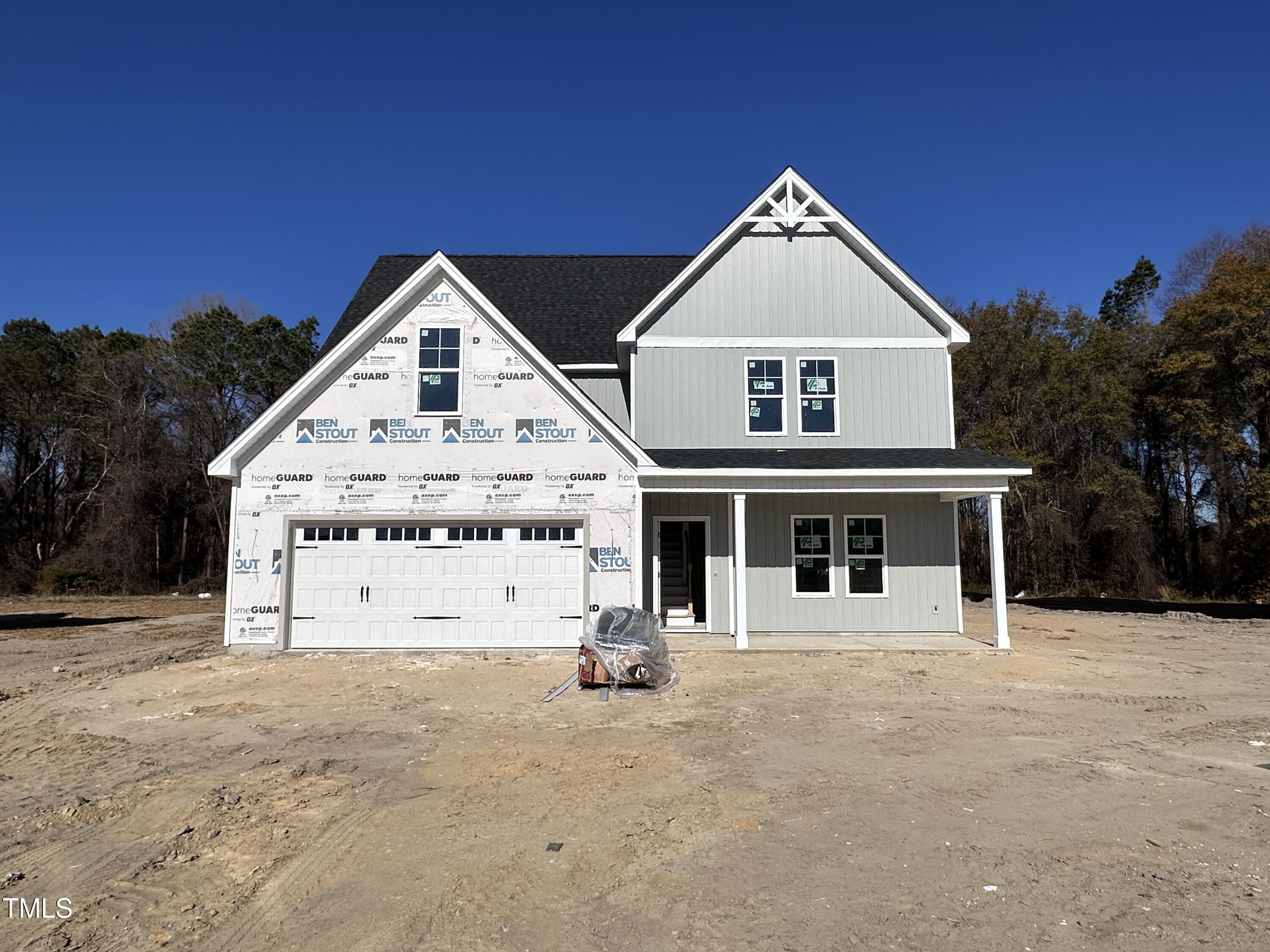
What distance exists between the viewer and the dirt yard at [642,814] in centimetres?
388

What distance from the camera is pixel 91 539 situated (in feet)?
101

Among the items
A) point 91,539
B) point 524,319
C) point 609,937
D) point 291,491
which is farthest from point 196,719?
point 91,539

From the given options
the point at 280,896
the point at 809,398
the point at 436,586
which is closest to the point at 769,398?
the point at 809,398

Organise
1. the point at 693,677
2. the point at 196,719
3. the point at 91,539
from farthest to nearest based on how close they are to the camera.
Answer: the point at 91,539 → the point at 693,677 → the point at 196,719

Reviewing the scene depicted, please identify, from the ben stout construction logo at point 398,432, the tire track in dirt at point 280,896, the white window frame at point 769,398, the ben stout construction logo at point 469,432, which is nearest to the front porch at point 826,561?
the white window frame at point 769,398

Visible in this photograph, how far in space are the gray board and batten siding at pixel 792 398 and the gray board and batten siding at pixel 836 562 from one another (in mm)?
1122

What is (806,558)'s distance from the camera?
49.5 ft

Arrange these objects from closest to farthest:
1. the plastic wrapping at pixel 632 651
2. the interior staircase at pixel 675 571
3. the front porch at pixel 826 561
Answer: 1. the plastic wrapping at pixel 632 651
2. the front porch at pixel 826 561
3. the interior staircase at pixel 675 571

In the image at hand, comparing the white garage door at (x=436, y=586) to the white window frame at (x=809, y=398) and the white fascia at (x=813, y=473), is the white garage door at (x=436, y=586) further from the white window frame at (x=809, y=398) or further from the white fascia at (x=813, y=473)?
the white window frame at (x=809, y=398)

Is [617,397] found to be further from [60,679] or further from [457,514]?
[60,679]

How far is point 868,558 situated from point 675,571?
404cm

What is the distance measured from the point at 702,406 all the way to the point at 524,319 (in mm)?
4847

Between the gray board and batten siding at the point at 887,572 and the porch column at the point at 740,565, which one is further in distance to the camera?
the gray board and batten siding at the point at 887,572

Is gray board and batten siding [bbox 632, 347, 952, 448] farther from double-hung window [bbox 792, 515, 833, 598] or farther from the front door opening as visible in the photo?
the front door opening
